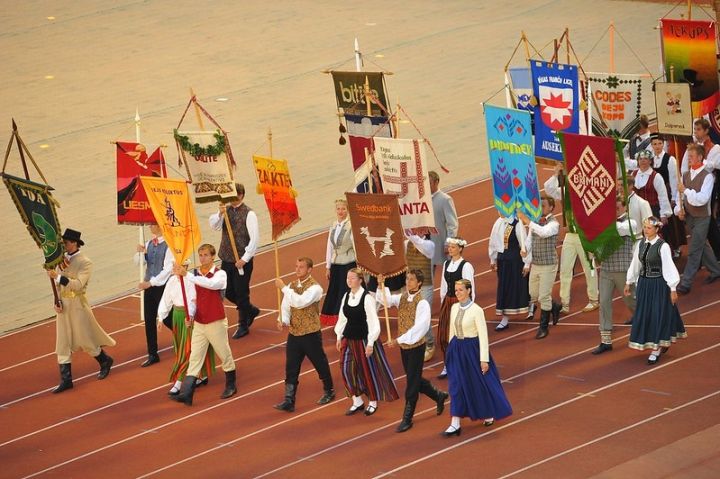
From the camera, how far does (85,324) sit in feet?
53.6

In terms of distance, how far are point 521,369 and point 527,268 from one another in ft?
4.92

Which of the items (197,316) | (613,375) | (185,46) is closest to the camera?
(613,375)

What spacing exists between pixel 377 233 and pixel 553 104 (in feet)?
8.91

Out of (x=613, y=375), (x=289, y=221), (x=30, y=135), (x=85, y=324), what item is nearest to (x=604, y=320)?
(x=613, y=375)

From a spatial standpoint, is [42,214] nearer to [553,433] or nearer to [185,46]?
[553,433]

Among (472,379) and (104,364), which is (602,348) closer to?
(472,379)

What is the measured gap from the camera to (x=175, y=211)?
15.8m

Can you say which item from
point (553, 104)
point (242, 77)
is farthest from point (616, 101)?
point (242, 77)

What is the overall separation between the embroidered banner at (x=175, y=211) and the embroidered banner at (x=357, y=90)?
2086 mm

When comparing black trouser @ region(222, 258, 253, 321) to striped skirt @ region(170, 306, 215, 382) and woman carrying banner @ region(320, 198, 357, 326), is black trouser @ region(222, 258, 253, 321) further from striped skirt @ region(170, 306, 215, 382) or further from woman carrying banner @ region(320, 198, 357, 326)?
striped skirt @ region(170, 306, 215, 382)

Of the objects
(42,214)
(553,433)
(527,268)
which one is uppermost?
(42,214)

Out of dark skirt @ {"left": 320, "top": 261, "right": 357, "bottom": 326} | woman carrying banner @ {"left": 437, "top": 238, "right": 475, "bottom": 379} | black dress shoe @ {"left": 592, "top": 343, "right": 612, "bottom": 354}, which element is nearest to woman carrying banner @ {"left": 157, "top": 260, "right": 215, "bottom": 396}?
dark skirt @ {"left": 320, "top": 261, "right": 357, "bottom": 326}

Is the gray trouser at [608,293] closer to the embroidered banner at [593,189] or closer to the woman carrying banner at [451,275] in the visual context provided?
the embroidered banner at [593,189]

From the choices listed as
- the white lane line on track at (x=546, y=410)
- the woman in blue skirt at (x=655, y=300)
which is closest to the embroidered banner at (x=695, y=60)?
the woman in blue skirt at (x=655, y=300)
